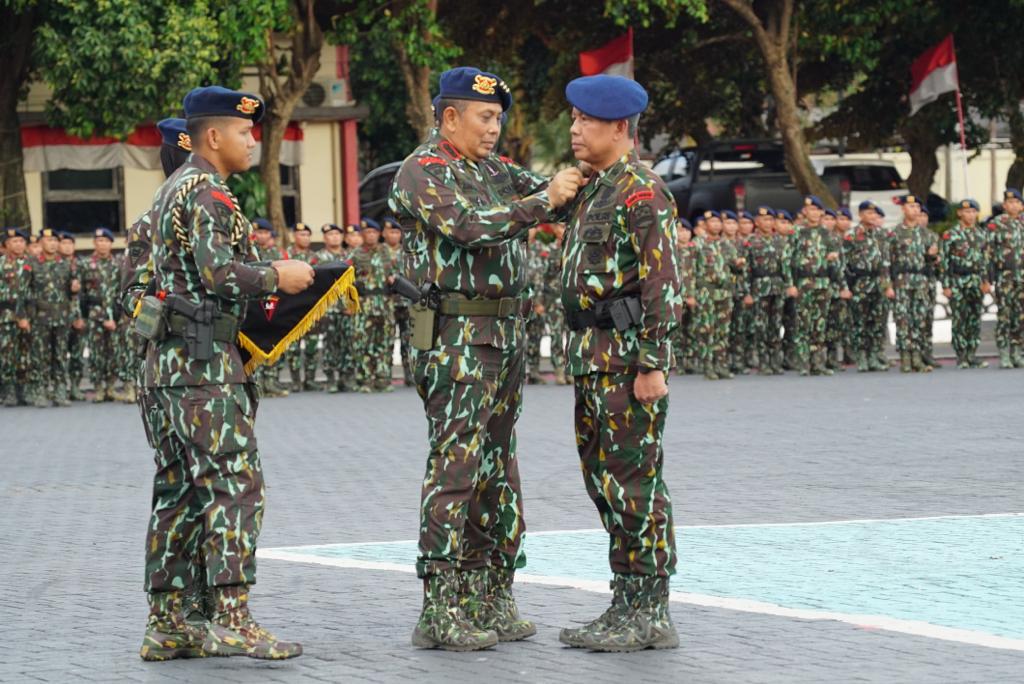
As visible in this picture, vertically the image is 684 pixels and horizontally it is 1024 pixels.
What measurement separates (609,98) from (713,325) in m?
15.8

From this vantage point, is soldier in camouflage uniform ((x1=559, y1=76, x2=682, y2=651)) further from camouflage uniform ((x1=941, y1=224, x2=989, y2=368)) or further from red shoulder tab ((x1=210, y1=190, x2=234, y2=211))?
camouflage uniform ((x1=941, y1=224, x2=989, y2=368))

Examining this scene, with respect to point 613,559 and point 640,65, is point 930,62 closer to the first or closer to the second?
point 640,65

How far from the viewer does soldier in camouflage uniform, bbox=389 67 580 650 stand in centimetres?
739

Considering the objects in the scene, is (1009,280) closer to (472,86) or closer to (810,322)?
(810,322)

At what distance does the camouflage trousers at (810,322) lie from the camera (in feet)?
76.3

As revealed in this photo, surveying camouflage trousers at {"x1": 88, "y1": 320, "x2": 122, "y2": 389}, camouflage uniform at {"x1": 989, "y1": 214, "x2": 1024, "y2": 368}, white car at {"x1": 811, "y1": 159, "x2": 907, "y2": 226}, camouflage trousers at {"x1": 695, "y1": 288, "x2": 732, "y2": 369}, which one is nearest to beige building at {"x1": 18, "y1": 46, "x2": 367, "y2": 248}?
white car at {"x1": 811, "y1": 159, "x2": 907, "y2": 226}

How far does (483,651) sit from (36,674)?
1675 millimetres

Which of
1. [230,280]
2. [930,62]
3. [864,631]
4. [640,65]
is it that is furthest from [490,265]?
[640,65]

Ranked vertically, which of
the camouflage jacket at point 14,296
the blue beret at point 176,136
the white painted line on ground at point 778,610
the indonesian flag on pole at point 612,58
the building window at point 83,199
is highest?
the indonesian flag on pole at point 612,58

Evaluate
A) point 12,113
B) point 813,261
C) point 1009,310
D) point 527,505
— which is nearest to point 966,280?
point 1009,310

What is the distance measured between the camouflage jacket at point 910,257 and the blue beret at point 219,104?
16.9 m

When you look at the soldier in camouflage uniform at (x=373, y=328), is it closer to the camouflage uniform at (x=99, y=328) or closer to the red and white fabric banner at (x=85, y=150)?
the camouflage uniform at (x=99, y=328)

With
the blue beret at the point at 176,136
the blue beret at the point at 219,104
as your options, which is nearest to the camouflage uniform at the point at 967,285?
the blue beret at the point at 176,136

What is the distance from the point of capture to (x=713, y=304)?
2341 centimetres
